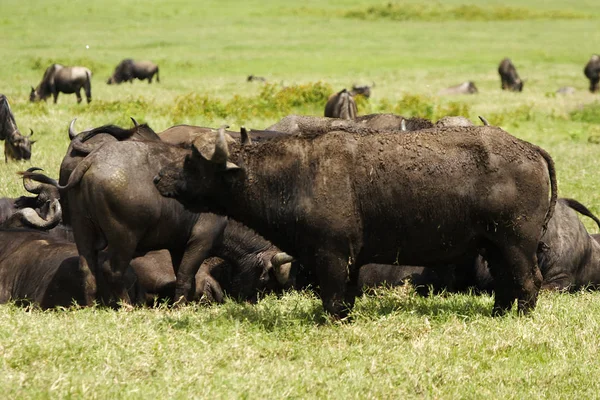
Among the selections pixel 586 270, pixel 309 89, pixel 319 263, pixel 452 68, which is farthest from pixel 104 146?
pixel 452 68

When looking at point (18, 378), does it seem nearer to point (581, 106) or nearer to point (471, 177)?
point (471, 177)

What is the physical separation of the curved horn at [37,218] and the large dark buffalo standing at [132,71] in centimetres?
2828

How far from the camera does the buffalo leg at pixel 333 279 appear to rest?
24.3ft

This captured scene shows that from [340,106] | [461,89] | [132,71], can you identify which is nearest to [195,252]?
[340,106]

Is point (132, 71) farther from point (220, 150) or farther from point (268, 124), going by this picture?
point (220, 150)

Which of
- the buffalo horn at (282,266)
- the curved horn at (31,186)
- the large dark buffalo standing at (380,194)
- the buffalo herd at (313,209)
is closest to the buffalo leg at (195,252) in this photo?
the buffalo herd at (313,209)

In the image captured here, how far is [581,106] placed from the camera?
26.2 metres

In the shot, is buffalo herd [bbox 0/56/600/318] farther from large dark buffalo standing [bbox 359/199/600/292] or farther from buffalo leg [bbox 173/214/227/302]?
large dark buffalo standing [bbox 359/199/600/292]

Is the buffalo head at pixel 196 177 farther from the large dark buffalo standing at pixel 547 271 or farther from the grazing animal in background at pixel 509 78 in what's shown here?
the grazing animal in background at pixel 509 78

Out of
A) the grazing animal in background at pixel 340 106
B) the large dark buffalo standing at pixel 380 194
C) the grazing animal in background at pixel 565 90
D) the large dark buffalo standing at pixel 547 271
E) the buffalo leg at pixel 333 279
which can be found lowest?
the grazing animal in background at pixel 565 90

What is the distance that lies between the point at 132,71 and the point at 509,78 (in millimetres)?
14600

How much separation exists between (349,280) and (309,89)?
1637cm

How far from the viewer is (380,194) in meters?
7.44

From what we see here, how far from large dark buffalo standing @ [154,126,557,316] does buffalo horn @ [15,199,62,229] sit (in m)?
3.05
